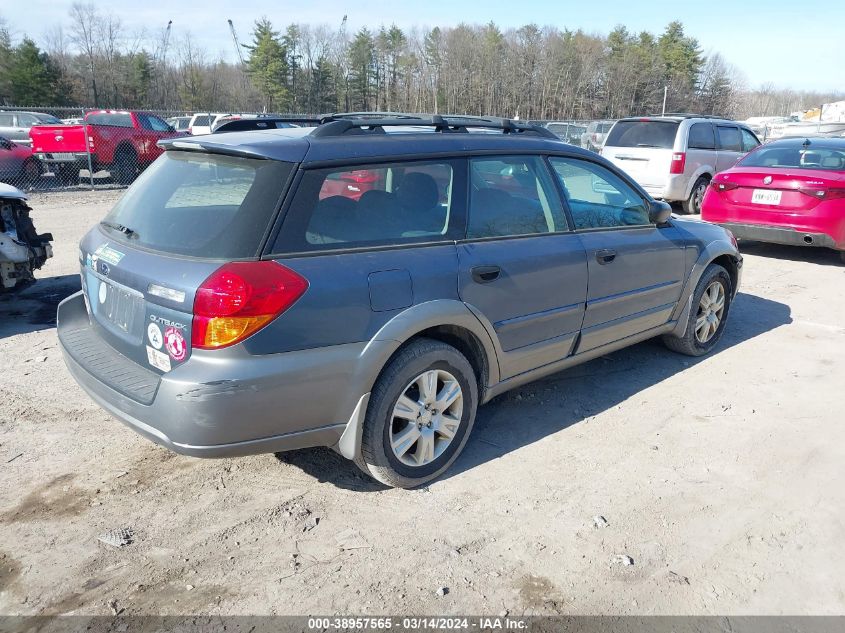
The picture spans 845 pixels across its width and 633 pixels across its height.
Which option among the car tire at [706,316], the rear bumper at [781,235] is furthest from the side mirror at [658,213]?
the rear bumper at [781,235]

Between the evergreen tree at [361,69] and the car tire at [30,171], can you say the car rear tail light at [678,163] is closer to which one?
the car tire at [30,171]

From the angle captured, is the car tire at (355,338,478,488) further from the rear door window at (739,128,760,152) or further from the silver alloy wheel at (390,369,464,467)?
the rear door window at (739,128,760,152)

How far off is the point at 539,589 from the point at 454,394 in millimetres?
1084

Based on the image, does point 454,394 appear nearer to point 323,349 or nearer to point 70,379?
point 323,349

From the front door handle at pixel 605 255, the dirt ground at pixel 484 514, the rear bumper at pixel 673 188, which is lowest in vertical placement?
the dirt ground at pixel 484 514

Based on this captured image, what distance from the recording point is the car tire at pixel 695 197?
41.9 ft

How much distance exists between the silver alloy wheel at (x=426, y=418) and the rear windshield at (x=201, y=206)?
1.06 metres

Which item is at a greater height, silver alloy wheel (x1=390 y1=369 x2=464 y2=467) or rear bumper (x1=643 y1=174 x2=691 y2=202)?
rear bumper (x1=643 y1=174 x2=691 y2=202)

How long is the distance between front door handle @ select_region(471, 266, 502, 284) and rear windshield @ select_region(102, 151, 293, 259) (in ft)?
3.59

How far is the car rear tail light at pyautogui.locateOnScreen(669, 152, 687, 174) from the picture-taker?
12.2m

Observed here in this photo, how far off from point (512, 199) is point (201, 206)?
1.72 m

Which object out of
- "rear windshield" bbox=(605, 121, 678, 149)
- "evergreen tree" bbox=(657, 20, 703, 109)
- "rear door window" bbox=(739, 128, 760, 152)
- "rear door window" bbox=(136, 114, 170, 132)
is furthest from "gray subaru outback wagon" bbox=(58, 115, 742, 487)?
"evergreen tree" bbox=(657, 20, 703, 109)

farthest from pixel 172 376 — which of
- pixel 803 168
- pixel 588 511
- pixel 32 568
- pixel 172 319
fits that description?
pixel 803 168

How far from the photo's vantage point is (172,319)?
111 inches
